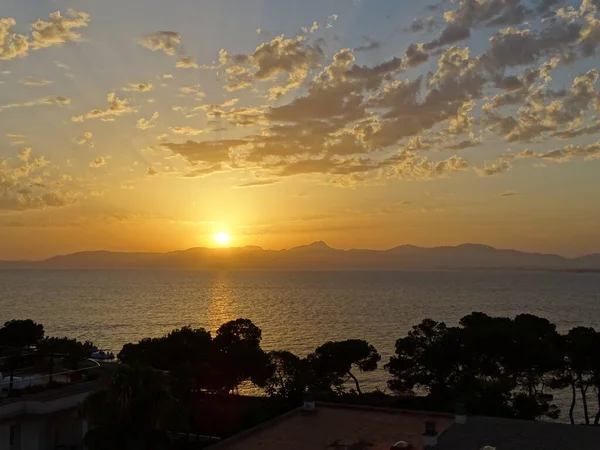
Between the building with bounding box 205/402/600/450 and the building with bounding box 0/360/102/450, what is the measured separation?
6355mm

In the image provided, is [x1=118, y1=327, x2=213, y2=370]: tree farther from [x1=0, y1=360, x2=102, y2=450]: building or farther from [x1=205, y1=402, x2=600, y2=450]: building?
[x1=205, y1=402, x2=600, y2=450]: building

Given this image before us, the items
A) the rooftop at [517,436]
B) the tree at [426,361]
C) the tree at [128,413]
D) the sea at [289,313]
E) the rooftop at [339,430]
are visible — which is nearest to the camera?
the tree at [128,413]

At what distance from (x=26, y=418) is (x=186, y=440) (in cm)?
956

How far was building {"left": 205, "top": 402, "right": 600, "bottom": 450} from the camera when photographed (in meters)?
19.6

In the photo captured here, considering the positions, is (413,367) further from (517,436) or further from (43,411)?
(43,411)

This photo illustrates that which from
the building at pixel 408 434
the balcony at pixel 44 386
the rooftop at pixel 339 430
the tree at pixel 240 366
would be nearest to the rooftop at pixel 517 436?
the building at pixel 408 434

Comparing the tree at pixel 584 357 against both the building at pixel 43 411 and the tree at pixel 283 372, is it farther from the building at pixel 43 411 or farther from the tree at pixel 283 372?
the building at pixel 43 411

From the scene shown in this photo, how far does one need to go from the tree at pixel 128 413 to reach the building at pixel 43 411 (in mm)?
3682

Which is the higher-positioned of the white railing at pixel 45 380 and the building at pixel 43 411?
the white railing at pixel 45 380

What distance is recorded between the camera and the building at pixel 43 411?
21.0m

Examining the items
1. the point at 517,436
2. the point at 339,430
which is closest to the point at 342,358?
the point at 339,430

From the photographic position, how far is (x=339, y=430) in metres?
22.4

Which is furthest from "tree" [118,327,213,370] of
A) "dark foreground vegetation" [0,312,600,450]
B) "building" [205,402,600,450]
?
"building" [205,402,600,450]

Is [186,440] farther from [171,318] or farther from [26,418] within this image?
[171,318]
